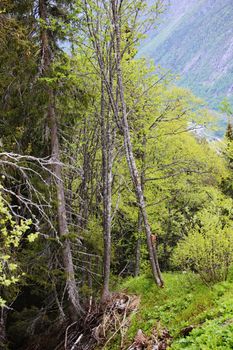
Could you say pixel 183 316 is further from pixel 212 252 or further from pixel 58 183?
pixel 58 183

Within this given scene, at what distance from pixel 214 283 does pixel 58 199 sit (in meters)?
4.60

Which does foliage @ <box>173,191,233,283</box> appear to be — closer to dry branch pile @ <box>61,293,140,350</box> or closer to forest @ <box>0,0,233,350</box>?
forest @ <box>0,0,233,350</box>

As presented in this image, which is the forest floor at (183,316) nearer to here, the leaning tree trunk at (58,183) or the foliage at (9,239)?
the leaning tree trunk at (58,183)

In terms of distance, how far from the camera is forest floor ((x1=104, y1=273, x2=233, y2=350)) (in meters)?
5.54

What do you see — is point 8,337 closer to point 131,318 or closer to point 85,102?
point 131,318

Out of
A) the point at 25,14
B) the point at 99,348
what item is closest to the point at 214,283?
the point at 99,348

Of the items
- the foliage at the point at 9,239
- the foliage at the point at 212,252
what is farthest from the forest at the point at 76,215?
the foliage at the point at 9,239

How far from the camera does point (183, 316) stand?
289 inches

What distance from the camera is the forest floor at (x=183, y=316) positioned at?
218 inches

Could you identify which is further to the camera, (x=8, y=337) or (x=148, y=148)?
(x=148, y=148)

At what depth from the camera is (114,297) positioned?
9.89 m

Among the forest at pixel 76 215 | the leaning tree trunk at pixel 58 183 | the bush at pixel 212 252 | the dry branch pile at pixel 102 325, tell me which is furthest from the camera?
the leaning tree trunk at pixel 58 183

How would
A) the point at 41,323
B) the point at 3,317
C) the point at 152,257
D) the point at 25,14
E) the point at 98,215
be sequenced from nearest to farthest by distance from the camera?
1. the point at 152,257
2. the point at 25,14
3. the point at 41,323
4. the point at 3,317
5. the point at 98,215

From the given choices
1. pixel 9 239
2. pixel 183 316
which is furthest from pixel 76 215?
pixel 9 239
